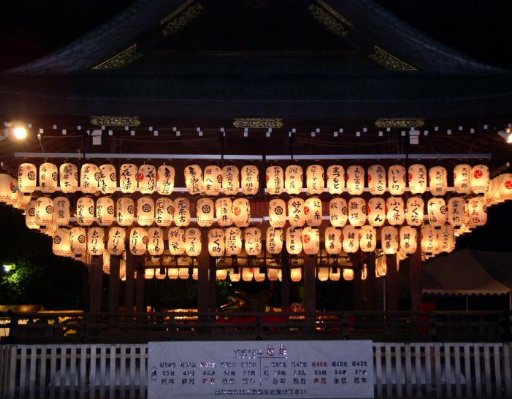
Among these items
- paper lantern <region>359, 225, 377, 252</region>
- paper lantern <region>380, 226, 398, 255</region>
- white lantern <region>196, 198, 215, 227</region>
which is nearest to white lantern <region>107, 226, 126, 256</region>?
white lantern <region>196, 198, 215, 227</region>

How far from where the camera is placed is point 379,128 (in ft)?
40.2

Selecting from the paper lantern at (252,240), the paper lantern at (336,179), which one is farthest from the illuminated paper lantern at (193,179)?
the paper lantern at (336,179)

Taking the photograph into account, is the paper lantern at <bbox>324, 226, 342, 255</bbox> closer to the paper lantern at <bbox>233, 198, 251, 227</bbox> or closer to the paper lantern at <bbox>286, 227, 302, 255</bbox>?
the paper lantern at <bbox>286, 227, 302, 255</bbox>

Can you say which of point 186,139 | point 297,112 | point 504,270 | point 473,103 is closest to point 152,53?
point 186,139

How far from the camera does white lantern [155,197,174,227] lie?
13.9 metres

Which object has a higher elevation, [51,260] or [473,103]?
[473,103]

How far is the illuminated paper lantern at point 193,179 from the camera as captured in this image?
13445 mm

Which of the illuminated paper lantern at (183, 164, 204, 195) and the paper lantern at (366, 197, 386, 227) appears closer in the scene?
the illuminated paper lantern at (183, 164, 204, 195)

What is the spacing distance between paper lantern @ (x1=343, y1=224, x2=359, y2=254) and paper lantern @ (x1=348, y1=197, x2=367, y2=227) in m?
0.52

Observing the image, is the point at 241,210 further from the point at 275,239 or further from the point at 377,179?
the point at 377,179

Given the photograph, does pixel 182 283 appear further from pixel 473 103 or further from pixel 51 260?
pixel 473 103

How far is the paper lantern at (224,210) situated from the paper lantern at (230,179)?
36 centimetres

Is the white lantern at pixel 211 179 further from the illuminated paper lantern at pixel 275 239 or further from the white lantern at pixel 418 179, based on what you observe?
the white lantern at pixel 418 179

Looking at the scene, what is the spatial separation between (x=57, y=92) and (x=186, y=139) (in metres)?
3.72
